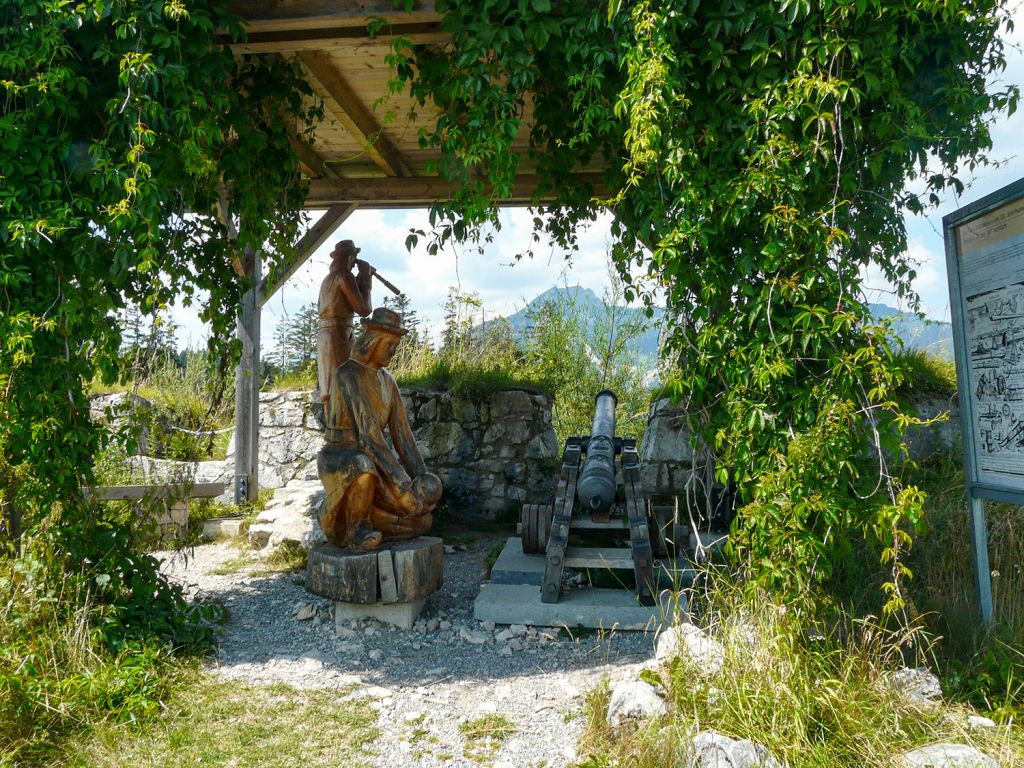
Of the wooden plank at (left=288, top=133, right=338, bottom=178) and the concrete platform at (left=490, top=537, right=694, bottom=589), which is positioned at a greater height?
the wooden plank at (left=288, top=133, right=338, bottom=178)

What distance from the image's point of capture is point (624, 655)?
14.0 ft

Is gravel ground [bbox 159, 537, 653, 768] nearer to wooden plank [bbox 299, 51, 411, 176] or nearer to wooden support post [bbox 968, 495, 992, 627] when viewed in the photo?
wooden support post [bbox 968, 495, 992, 627]

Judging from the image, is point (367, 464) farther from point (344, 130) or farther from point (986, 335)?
point (986, 335)

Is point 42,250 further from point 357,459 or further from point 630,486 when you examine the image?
point 630,486

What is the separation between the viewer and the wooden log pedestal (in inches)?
181

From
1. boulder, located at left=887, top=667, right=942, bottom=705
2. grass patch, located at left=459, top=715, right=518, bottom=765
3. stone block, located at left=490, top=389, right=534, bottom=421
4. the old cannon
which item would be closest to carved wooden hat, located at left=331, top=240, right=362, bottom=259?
the old cannon

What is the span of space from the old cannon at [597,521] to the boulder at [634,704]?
132cm

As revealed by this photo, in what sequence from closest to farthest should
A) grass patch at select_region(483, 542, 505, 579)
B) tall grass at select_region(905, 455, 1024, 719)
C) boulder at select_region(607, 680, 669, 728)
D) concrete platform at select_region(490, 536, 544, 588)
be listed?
boulder at select_region(607, 680, 669, 728), tall grass at select_region(905, 455, 1024, 719), concrete platform at select_region(490, 536, 544, 588), grass patch at select_region(483, 542, 505, 579)

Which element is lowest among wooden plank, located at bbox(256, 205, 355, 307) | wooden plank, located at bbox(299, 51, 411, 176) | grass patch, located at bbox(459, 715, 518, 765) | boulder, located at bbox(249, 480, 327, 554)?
grass patch, located at bbox(459, 715, 518, 765)

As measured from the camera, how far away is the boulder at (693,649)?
309cm

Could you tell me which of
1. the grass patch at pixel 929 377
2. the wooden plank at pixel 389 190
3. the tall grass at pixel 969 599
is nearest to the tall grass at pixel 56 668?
the tall grass at pixel 969 599

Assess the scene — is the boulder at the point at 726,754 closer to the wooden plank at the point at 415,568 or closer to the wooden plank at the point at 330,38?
the wooden plank at the point at 415,568

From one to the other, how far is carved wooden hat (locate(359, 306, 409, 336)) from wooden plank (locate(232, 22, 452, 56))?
1.54 metres

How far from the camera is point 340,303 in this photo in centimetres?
625
